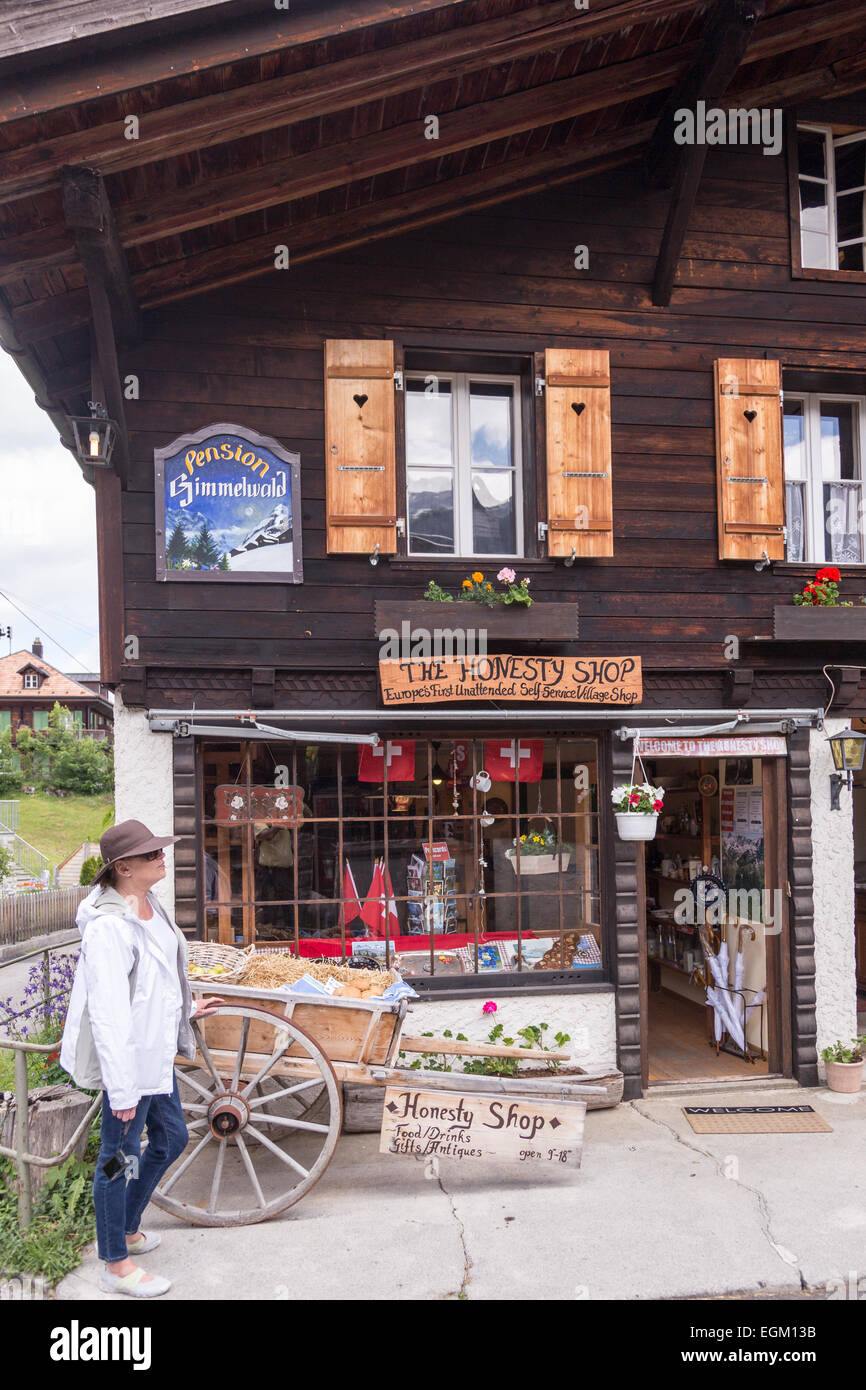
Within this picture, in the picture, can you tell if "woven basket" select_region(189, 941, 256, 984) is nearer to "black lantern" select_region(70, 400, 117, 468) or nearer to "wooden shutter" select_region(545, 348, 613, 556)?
"black lantern" select_region(70, 400, 117, 468)

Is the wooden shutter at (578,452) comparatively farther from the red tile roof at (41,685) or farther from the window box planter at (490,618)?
the red tile roof at (41,685)

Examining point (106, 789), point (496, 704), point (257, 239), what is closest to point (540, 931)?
point (496, 704)

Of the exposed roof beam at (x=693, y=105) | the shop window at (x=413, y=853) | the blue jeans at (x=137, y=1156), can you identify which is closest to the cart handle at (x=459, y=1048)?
the shop window at (x=413, y=853)

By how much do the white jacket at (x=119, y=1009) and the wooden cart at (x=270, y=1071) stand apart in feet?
2.06

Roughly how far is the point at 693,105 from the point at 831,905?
5833 millimetres

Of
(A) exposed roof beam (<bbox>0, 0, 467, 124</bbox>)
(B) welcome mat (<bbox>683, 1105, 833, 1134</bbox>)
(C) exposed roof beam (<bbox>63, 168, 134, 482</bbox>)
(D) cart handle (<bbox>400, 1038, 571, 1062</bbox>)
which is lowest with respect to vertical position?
(B) welcome mat (<bbox>683, 1105, 833, 1134</bbox>)

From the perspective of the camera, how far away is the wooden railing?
1525 cm

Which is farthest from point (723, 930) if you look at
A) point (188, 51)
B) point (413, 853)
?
point (188, 51)

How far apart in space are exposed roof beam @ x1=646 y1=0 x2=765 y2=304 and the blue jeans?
630 cm

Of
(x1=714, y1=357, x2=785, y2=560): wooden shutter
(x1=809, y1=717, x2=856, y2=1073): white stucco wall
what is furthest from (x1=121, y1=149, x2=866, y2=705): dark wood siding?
(x1=809, y1=717, x2=856, y2=1073): white stucco wall

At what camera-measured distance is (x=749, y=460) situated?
23.0 feet

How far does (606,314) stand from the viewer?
700 cm

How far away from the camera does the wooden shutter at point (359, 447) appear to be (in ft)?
21.3

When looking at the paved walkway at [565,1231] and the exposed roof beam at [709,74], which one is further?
the exposed roof beam at [709,74]
